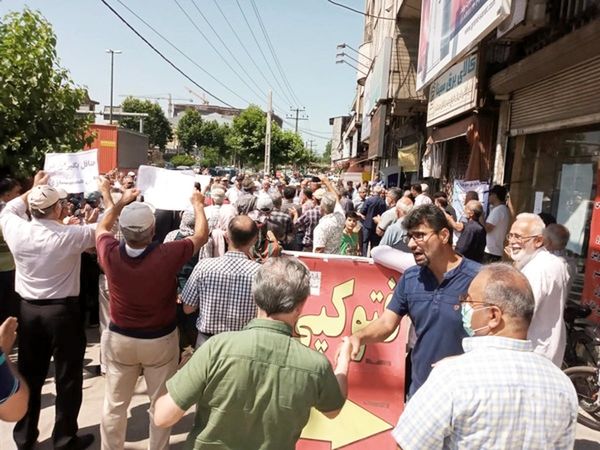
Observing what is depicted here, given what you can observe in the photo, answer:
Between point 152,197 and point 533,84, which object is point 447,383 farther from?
point 533,84

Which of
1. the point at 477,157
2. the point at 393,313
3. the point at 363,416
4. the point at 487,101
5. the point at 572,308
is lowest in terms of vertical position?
the point at 363,416

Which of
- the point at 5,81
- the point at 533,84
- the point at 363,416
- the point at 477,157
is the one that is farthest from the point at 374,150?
the point at 363,416

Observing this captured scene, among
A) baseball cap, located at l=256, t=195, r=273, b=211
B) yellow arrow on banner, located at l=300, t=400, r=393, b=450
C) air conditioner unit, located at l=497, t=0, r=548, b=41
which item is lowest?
yellow arrow on banner, located at l=300, t=400, r=393, b=450

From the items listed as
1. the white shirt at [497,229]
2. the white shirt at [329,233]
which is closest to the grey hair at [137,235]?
the white shirt at [329,233]

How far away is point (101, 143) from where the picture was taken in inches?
775

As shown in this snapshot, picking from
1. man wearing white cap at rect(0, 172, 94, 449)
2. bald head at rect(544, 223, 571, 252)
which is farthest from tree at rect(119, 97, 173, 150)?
bald head at rect(544, 223, 571, 252)

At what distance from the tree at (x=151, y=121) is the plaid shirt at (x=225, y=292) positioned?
6729 cm

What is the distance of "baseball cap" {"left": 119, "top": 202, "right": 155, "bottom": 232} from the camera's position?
286cm

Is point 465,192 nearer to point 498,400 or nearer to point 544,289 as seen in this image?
point 544,289

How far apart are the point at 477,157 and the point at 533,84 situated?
1716mm

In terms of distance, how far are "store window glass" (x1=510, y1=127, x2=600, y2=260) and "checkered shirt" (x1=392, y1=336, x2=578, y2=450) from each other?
17.1 feet

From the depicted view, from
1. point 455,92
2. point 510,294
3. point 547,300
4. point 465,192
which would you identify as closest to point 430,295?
point 510,294

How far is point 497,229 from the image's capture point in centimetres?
723

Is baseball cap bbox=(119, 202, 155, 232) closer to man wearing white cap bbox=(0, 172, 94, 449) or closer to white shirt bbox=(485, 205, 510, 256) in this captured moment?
man wearing white cap bbox=(0, 172, 94, 449)
